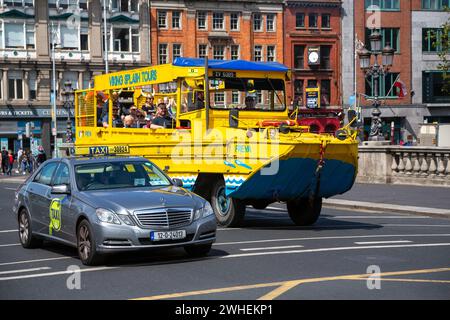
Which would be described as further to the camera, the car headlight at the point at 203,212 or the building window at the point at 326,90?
the building window at the point at 326,90

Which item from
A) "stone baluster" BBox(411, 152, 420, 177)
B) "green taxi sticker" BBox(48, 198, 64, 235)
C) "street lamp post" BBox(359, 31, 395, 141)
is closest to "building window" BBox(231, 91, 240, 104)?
"green taxi sticker" BBox(48, 198, 64, 235)

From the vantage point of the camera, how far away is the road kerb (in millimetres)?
21297

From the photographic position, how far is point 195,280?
35.2 feet

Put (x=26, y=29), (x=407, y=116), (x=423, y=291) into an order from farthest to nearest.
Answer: (x=407, y=116) < (x=26, y=29) < (x=423, y=291)

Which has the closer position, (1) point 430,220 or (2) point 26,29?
(1) point 430,220

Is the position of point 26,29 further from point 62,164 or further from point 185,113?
point 62,164

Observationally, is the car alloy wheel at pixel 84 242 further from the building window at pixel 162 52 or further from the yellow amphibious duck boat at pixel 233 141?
the building window at pixel 162 52

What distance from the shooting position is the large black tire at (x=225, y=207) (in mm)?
17562

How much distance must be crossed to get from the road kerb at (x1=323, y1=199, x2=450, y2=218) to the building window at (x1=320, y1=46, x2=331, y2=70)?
180 feet

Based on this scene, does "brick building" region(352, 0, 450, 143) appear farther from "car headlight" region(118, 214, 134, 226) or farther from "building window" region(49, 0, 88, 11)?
"car headlight" region(118, 214, 134, 226)

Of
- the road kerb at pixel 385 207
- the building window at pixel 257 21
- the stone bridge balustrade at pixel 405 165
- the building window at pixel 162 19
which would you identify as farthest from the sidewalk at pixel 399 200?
the building window at pixel 257 21

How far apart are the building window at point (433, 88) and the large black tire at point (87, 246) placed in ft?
230
